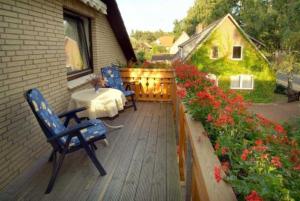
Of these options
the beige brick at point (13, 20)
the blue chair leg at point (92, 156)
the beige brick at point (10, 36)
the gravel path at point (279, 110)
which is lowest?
A: the gravel path at point (279, 110)

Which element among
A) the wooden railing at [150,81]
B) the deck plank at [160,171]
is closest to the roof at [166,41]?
the wooden railing at [150,81]

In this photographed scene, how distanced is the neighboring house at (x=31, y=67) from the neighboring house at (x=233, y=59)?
1389cm

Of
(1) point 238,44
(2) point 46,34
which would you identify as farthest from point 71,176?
(1) point 238,44

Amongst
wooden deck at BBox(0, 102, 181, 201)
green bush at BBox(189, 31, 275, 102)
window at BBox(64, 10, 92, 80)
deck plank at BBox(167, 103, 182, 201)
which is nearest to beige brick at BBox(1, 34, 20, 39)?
wooden deck at BBox(0, 102, 181, 201)

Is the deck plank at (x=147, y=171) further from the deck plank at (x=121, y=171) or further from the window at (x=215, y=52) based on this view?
the window at (x=215, y=52)

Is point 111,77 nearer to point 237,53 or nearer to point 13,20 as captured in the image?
point 13,20

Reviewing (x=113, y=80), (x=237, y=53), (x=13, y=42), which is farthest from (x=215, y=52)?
(x=13, y=42)

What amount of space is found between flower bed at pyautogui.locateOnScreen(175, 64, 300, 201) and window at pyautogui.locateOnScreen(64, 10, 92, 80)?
349 centimetres

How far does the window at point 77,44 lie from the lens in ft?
17.2

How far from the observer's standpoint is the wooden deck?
2.66 meters

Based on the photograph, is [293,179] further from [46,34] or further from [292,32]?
[292,32]

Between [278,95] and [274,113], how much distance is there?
6.42 m

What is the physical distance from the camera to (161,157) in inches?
138

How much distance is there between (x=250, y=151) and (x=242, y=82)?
19.8 meters
